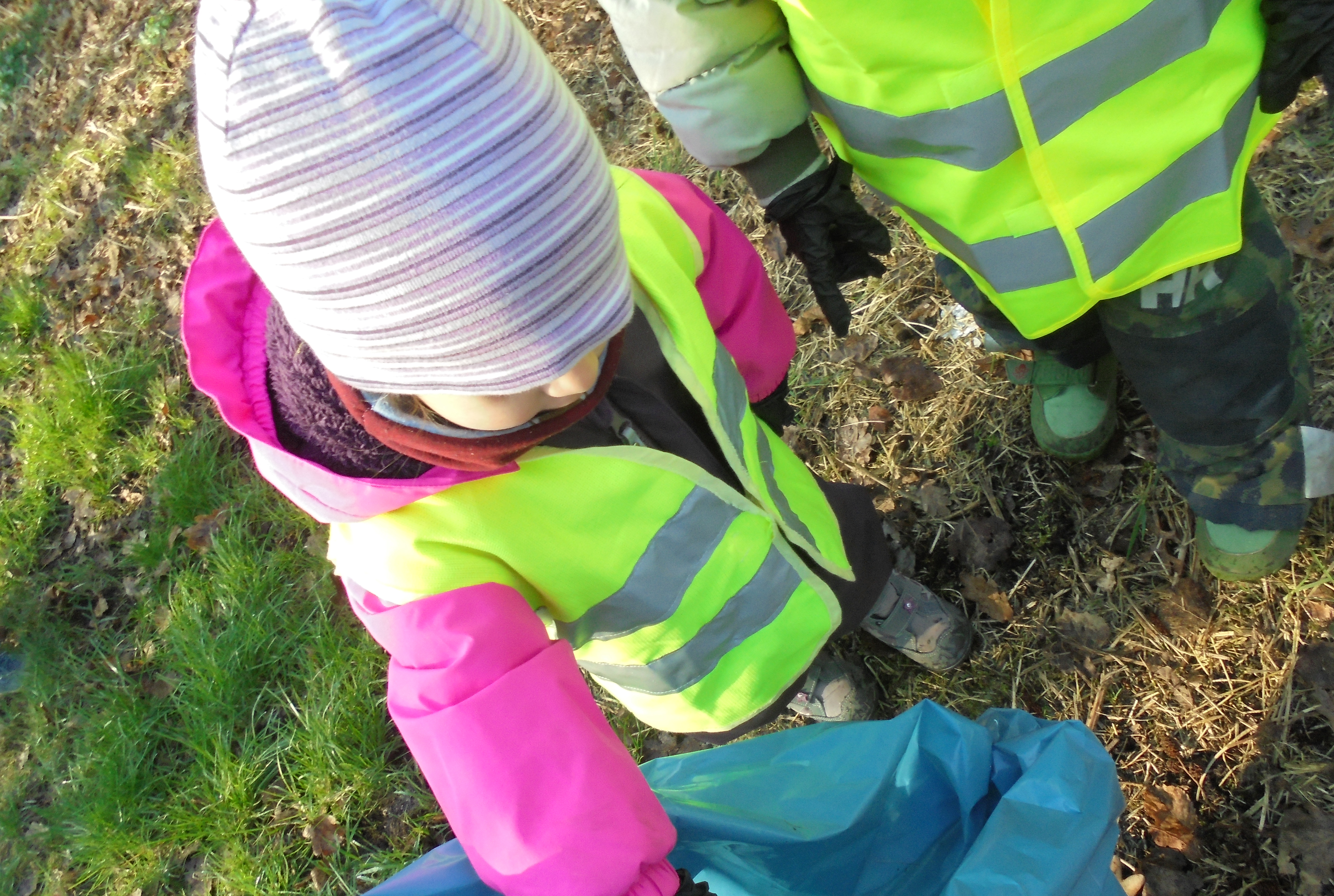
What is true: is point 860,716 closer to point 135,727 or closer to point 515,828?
point 515,828

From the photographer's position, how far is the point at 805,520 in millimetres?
1679

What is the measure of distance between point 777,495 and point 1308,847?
1173 millimetres

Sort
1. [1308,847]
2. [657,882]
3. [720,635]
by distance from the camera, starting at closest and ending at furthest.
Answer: [657,882] < [720,635] < [1308,847]

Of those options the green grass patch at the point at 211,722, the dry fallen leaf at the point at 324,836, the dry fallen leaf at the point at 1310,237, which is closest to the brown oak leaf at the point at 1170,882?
the dry fallen leaf at the point at 1310,237

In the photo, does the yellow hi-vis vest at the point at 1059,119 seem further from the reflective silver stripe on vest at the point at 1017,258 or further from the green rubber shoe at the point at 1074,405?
the green rubber shoe at the point at 1074,405

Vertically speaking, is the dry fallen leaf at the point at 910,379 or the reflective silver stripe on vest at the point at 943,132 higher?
the reflective silver stripe on vest at the point at 943,132

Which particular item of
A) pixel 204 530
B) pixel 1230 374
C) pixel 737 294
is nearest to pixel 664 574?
pixel 737 294

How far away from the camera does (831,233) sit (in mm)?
1729

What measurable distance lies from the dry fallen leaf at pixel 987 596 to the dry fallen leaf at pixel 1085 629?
4.3 inches

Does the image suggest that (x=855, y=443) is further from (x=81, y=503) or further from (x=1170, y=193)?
(x=81, y=503)

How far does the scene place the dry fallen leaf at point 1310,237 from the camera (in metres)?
2.02

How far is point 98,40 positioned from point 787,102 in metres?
4.42

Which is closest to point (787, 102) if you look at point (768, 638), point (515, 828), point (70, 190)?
point (768, 638)

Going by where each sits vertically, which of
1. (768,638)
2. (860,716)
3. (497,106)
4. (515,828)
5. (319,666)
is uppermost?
(497,106)
